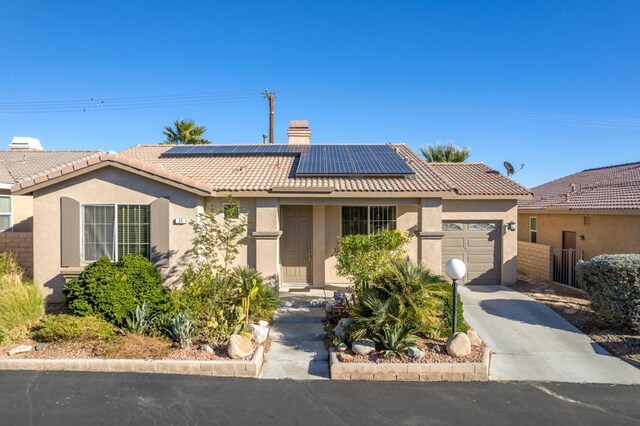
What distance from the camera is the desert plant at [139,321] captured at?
7.62 metres

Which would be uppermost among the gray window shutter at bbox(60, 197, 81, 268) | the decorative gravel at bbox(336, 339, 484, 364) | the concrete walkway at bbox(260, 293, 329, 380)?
the gray window shutter at bbox(60, 197, 81, 268)

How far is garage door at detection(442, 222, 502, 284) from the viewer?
508 inches

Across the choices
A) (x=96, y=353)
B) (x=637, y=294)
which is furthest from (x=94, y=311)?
(x=637, y=294)

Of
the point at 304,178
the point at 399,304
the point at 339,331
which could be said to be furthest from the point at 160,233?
the point at 399,304

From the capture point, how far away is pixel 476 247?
510 inches

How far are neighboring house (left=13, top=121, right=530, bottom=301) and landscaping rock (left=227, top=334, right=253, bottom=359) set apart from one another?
355 centimetres

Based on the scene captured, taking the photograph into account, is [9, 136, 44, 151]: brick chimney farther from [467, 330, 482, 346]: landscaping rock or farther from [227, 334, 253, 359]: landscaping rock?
[467, 330, 482, 346]: landscaping rock

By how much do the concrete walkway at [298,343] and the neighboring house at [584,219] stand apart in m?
9.24

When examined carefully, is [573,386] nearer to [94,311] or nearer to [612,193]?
[94,311]

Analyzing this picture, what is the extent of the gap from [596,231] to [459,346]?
9569mm

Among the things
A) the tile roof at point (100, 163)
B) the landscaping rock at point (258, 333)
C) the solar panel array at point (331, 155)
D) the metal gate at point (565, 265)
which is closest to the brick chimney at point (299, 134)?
the solar panel array at point (331, 155)

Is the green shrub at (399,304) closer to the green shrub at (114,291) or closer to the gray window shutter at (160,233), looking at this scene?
the green shrub at (114,291)

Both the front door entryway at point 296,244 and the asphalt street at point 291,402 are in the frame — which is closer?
the asphalt street at point 291,402

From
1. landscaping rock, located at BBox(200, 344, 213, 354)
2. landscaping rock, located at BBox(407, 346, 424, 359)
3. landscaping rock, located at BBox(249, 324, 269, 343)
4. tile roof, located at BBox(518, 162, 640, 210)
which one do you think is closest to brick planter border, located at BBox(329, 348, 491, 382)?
landscaping rock, located at BBox(407, 346, 424, 359)
